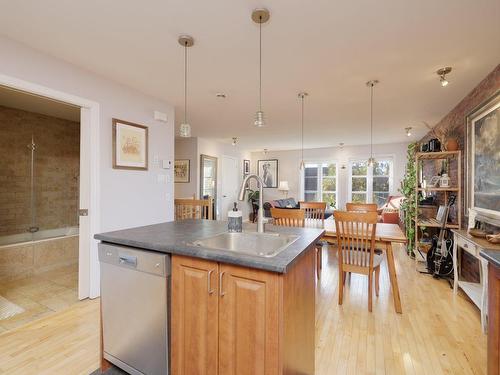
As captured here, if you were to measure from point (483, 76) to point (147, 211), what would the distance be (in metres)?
4.07

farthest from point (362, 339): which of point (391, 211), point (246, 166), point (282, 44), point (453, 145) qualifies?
point (246, 166)

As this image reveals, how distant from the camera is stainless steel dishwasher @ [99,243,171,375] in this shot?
4.34ft

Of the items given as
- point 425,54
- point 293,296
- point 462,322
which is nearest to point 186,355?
point 293,296

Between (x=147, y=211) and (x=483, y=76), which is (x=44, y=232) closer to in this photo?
(x=147, y=211)

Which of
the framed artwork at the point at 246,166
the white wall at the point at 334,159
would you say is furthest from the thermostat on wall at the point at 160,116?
the white wall at the point at 334,159

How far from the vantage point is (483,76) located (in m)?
2.64

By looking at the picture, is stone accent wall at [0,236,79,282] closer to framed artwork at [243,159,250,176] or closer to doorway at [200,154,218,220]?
doorway at [200,154,218,220]

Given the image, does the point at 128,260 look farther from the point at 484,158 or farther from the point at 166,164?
the point at 484,158

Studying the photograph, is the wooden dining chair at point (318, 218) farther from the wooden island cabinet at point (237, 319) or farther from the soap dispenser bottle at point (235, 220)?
the wooden island cabinet at point (237, 319)

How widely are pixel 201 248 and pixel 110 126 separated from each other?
86.6 inches

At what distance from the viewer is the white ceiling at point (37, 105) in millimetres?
3093

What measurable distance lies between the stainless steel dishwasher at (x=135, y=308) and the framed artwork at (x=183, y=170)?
465cm

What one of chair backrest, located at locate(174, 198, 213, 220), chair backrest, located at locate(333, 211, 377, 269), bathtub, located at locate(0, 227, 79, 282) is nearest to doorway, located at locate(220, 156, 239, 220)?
chair backrest, located at locate(174, 198, 213, 220)

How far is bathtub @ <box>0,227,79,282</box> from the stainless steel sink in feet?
10.1
